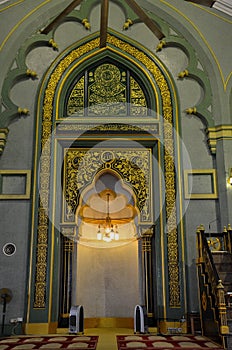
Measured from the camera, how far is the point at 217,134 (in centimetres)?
784

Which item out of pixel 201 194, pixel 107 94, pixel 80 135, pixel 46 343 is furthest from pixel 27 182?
pixel 201 194

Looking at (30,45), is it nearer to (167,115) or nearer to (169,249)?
(167,115)

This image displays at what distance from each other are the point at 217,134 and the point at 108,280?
4.50m

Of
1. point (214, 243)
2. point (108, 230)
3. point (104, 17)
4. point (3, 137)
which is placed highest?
point (104, 17)

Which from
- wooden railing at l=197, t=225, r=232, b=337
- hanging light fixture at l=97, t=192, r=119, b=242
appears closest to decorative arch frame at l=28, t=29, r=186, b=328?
wooden railing at l=197, t=225, r=232, b=337

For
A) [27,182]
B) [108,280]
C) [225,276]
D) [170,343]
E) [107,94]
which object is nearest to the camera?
[170,343]

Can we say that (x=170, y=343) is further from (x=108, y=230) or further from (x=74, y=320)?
(x=108, y=230)

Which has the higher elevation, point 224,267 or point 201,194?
point 201,194

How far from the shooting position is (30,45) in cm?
830

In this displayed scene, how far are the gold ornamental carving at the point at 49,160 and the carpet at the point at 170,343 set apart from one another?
1216 millimetres

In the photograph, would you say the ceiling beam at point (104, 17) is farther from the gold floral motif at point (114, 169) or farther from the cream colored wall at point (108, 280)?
the cream colored wall at point (108, 280)

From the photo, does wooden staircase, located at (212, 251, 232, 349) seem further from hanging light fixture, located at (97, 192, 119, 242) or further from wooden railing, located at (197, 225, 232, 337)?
hanging light fixture, located at (97, 192, 119, 242)

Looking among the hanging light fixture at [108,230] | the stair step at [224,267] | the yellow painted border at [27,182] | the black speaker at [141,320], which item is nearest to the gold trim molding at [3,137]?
the yellow painted border at [27,182]

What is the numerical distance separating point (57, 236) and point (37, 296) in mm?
1047
